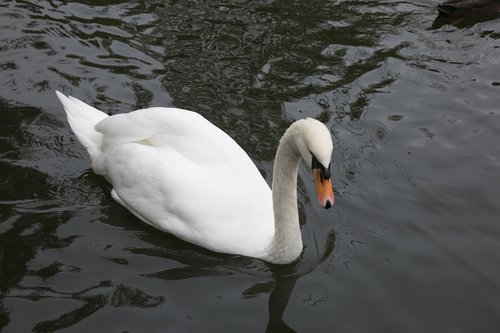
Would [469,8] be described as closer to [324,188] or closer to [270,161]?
[270,161]

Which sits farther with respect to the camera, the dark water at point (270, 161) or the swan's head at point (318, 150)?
the dark water at point (270, 161)

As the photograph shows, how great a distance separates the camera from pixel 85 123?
6656mm

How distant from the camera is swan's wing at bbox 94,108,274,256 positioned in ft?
18.2

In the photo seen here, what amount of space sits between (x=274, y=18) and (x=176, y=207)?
5467 mm

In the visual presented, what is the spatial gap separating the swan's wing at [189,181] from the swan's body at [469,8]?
19.8 feet

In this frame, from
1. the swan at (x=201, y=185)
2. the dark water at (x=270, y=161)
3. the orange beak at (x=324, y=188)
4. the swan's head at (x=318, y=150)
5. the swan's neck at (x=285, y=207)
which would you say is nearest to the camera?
the swan's head at (x=318, y=150)

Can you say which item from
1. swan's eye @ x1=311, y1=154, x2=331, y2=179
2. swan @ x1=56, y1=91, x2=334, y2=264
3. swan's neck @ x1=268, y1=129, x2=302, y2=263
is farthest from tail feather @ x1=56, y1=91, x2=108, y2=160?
swan's eye @ x1=311, y1=154, x2=331, y2=179

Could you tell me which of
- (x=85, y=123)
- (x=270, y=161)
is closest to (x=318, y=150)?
(x=270, y=161)

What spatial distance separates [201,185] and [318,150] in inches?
52.7

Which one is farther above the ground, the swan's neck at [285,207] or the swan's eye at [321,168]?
the swan's eye at [321,168]

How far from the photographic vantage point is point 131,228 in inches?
238

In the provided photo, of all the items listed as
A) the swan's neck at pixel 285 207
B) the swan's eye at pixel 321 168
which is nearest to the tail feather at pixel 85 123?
the swan's neck at pixel 285 207

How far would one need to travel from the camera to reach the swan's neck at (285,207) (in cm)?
530

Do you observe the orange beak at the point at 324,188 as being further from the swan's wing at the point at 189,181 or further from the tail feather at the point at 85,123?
the tail feather at the point at 85,123
